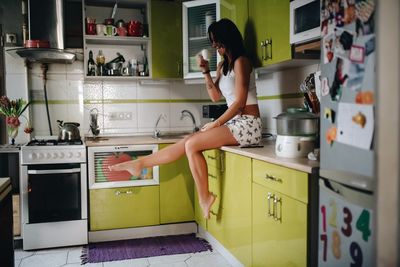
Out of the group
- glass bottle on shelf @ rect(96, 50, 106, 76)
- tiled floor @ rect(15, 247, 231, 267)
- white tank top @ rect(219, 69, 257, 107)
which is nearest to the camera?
white tank top @ rect(219, 69, 257, 107)

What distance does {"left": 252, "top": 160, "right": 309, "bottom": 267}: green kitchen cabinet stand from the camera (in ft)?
5.83

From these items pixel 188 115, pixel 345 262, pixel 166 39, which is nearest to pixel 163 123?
pixel 188 115

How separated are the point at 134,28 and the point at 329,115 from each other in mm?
2604

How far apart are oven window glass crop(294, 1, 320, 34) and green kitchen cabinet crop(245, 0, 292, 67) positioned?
0.10 metres

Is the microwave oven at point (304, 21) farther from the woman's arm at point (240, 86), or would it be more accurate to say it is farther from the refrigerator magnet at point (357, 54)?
the refrigerator magnet at point (357, 54)

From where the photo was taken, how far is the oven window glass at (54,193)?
312 centimetres

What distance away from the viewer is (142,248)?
321 cm

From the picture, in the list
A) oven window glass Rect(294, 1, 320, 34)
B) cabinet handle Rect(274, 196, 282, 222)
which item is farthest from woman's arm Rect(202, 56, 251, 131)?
cabinet handle Rect(274, 196, 282, 222)

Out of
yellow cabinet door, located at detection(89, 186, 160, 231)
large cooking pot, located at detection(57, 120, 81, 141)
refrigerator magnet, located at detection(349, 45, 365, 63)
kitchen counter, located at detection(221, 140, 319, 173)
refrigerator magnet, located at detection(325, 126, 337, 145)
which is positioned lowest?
yellow cabinet door, located at detection(89, 186, 160, 231)

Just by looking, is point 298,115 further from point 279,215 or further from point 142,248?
point 142,248

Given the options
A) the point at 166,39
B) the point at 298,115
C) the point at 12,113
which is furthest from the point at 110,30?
the point at 298,115

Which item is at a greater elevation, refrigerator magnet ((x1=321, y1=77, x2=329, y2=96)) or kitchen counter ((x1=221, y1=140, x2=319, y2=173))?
refrigerator magnet ((x1=321, y1=77, x2=329, y2=96))

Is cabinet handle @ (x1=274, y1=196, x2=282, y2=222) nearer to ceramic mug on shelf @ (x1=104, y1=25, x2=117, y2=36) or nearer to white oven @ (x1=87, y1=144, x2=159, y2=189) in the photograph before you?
white oven @ (x1=87, y1=144, x2=159, y2=189)

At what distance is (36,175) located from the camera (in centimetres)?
312
